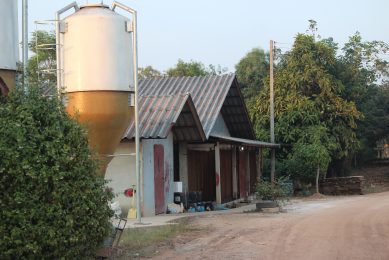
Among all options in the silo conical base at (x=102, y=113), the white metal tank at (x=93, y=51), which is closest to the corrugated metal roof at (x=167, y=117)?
the silo conical base at (x=102, y=113)

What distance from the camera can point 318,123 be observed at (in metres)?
30.9

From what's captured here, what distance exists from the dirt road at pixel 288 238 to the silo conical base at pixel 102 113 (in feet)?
8.05

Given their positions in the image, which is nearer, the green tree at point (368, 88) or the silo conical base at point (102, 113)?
the silo conical base at point (102, 113)

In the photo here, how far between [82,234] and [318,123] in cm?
2487

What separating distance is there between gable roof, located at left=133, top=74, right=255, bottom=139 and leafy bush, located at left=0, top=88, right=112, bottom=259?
42.0 feet

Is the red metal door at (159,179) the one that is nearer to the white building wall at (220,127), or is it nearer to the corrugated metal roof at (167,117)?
the corrugated metal roof at (167,117)

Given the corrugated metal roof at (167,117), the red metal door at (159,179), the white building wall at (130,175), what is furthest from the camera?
the red metal door at (159,179)

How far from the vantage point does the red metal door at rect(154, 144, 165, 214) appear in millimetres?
17812

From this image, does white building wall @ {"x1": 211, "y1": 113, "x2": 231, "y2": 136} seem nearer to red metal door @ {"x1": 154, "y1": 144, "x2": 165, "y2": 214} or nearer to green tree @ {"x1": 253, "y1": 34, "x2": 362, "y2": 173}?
green tree @ {"x1": 253, "y1": 34, "x2": 362, "y2": 173}

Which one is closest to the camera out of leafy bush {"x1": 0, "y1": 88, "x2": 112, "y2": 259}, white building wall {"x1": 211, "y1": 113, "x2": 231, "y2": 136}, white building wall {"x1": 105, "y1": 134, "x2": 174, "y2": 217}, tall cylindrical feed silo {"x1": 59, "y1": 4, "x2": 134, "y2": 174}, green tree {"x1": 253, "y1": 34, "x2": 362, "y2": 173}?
leafy bush {"x1": 0, "y1": 88, "x2": 112, "y2": 259}

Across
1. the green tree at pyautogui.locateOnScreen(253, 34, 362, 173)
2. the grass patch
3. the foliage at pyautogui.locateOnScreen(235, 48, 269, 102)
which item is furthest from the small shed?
the foliage at pyautogui.locateOnScreen(235, 48, 269, 102)

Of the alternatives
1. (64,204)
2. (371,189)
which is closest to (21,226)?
(64,204)

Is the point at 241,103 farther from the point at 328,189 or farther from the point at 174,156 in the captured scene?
the point at 328,189

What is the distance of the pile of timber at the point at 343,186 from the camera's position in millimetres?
29812
